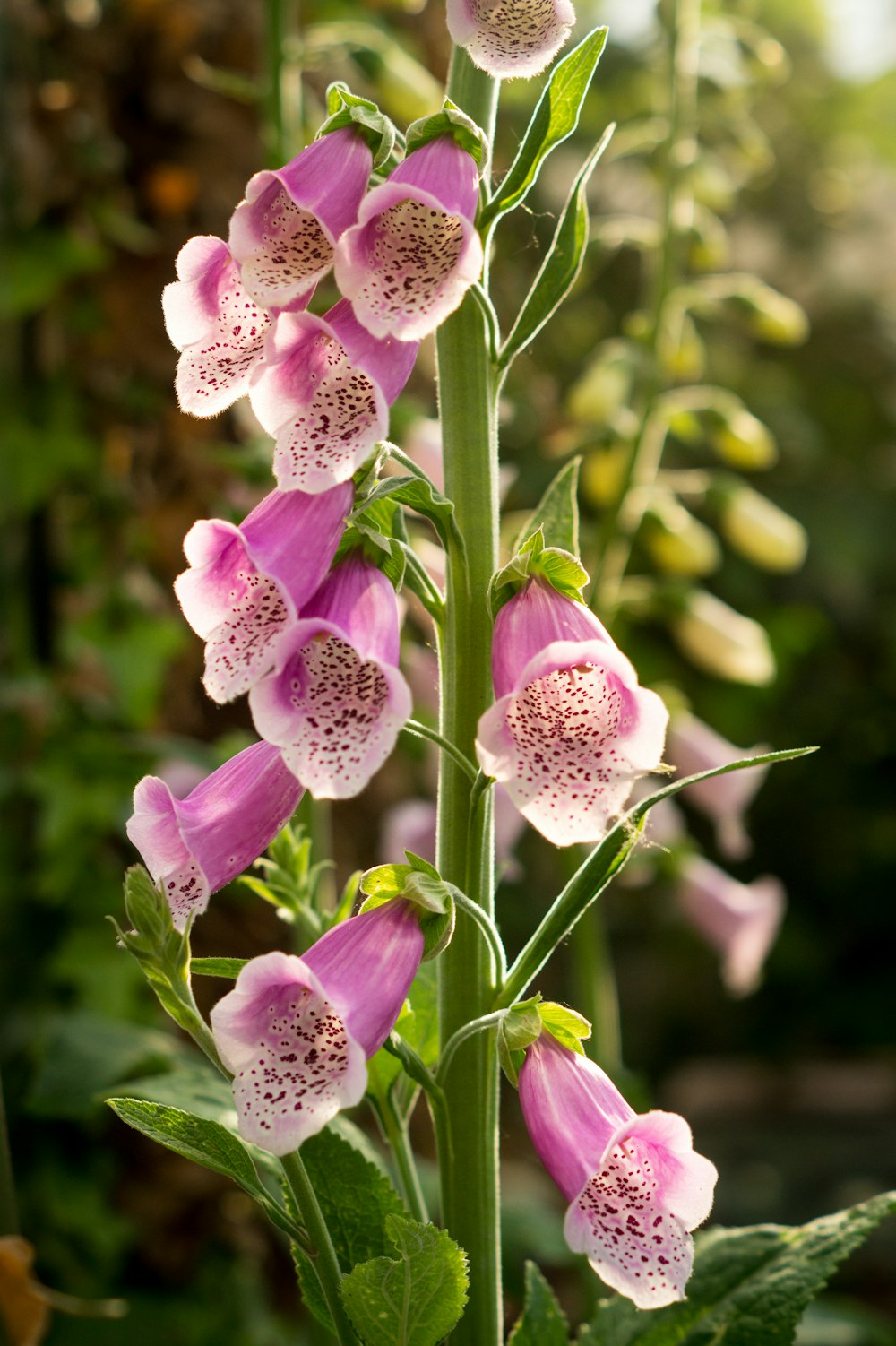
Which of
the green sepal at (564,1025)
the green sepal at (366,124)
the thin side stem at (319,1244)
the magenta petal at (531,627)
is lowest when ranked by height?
the thin side stem at (319,1244)

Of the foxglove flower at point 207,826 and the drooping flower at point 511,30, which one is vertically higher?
the drooping flower at point 511,30

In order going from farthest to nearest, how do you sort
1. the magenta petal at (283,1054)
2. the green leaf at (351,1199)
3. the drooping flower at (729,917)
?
the drooping flower at (729,917) < the green leaf at (351,1199) < the magenta petal at (283,1054)

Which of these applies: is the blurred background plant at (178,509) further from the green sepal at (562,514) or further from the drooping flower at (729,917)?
the green sepal at (562,514)

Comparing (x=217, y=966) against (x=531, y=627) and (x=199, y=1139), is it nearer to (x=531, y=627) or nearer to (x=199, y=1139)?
(x=199, y=1139)

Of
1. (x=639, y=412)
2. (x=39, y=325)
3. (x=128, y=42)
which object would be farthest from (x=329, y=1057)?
(x=128, y=42)

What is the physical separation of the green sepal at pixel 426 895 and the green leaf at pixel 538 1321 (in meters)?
0.19

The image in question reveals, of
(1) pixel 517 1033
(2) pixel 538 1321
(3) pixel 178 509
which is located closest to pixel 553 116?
(1) pixel 517 1033

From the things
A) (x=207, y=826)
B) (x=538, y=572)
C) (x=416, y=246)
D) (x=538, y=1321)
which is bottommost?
(x=538, y=1321)

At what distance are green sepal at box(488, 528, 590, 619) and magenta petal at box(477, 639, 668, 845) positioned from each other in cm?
3

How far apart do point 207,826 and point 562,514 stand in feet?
0.70

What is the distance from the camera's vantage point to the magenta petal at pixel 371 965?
499 mm

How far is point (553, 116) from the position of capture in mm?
539

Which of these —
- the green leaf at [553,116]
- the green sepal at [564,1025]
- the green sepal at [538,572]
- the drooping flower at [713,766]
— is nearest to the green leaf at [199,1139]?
the green sepal at [564,1025]

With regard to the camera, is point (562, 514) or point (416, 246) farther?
point (562, 514)
